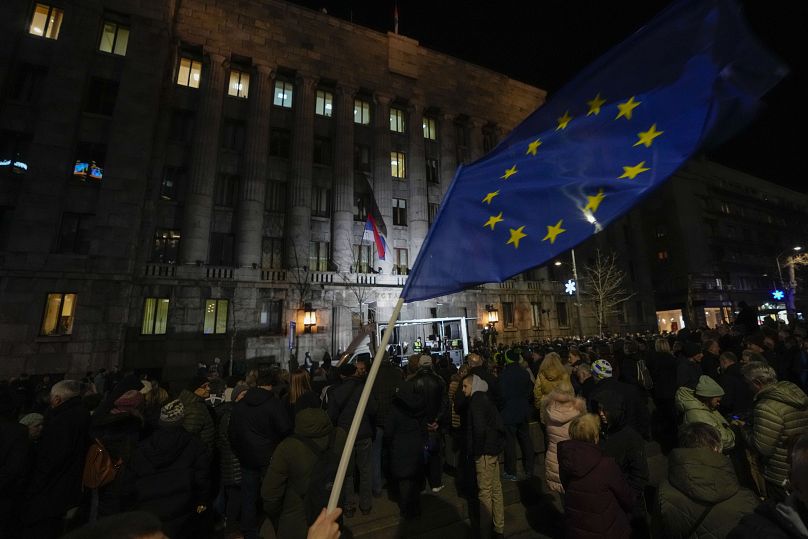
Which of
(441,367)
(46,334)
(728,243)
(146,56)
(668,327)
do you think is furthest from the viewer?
(728,243)

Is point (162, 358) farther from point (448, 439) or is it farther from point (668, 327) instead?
point (668, 327)

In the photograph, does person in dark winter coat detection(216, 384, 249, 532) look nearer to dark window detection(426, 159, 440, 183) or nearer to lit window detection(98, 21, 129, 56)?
lit window detection(98, 21, 129, 56)

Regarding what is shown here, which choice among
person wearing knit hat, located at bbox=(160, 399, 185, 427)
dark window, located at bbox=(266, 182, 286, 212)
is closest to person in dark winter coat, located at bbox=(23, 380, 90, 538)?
person wearing knit hat, located at bbox=(160, 399, 185, 427)

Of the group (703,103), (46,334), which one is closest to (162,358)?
(46,334)

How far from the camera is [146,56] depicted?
74.0 feet

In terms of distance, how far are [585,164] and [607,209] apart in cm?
51

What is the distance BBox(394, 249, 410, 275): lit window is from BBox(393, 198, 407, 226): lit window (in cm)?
238

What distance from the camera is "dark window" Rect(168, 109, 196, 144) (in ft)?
78.8

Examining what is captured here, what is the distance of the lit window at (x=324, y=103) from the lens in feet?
93.0

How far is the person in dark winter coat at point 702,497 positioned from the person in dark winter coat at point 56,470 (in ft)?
20.1

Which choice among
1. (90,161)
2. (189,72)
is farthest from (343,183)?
(90,161)

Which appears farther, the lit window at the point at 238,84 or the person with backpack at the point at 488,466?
the lit window at the point at 238,84

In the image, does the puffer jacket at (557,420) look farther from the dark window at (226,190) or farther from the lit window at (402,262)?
the dark window at (226,190)

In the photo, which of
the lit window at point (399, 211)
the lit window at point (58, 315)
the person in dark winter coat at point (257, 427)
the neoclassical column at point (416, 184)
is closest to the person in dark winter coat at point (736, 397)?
the person in dark winter coat at point (257, 427)
